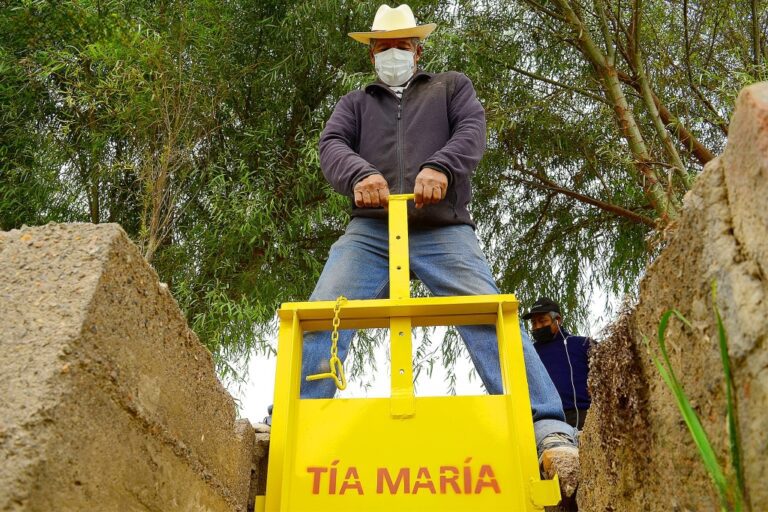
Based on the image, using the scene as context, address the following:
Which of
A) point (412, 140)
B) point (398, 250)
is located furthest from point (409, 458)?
point (412, 140)

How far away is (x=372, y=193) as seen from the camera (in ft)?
7.88

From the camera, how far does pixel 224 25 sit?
18.1ft

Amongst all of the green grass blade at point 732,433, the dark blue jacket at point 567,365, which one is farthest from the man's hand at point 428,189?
the dark blue jacket at point 567,365

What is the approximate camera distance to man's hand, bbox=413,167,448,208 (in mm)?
2375

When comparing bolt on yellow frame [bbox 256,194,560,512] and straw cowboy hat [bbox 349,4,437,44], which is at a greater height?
straw cowboy hat [bbox 349,4,437,44]

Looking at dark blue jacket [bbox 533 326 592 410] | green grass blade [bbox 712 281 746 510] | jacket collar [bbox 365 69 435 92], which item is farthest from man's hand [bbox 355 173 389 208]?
dark blue jacket [bbox 533 326 592 410]

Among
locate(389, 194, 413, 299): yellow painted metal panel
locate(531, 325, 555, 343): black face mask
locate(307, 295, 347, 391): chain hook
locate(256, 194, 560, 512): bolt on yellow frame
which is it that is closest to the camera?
locate(256, 194, 560, 512): bolt on yellow frame

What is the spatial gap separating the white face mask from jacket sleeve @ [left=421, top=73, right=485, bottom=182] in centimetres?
20

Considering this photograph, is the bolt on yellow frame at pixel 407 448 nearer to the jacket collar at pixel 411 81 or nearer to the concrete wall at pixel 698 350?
the concrete wall at pixel 698 350

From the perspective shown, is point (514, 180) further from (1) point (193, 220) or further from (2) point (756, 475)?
(2) point (756, 475)

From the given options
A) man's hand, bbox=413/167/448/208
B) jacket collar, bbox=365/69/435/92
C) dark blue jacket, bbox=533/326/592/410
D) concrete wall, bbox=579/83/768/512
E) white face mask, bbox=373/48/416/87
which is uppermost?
white face mask, bbox=373/48/416/87

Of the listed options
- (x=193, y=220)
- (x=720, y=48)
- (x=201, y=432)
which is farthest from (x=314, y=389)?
(x=720, y=48)

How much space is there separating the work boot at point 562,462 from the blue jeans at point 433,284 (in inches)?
2.6

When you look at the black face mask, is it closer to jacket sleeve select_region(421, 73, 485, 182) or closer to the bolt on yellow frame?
jacket sleeve select_region(421, 73, 485, 182)
